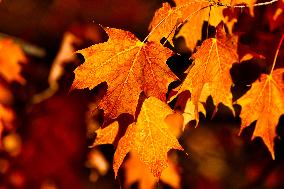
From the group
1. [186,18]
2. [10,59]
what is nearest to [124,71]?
[186,18]

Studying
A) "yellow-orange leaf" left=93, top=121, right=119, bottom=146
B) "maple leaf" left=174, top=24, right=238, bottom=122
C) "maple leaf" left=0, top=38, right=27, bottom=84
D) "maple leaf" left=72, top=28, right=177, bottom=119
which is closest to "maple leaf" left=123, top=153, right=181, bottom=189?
"maple leaf" left=0, top=38, right=27, bottom=84

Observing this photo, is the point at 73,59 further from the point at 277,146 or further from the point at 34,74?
the point at 277,146

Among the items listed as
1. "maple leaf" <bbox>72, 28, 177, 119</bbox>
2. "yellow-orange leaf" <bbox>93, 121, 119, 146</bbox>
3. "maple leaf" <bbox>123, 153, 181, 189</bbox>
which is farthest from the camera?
"maple leaf" <bbox>123, 153, 181, 189</bbox>

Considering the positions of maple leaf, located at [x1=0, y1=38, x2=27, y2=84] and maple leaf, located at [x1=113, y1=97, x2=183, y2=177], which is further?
maple leaf, located at [x1=0, y1=38, x2=27, y2=84]

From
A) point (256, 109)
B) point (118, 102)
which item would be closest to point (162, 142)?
point (118, 102)

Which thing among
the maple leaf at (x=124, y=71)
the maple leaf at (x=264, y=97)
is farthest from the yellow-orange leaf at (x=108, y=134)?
the maple leaf at (x=264, y=97)

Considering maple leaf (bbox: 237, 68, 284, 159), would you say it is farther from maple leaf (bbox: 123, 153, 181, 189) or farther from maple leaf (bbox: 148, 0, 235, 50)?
maple leaf (bbox: 123, 153, 181, 189)

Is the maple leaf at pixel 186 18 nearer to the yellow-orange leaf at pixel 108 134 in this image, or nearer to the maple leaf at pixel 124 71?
the maple leaf at pixel 124 71
